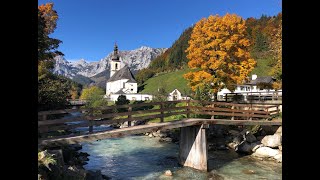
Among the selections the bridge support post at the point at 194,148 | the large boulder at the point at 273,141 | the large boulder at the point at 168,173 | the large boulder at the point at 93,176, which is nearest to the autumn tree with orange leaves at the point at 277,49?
the large boulder at the point at 273,141

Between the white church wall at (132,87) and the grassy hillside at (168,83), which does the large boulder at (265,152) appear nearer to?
the grassy hillside at (168,83)

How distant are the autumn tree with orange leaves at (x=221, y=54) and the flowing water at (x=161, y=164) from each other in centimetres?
740

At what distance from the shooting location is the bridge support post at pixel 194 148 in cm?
1747

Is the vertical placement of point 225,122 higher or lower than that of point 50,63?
lower

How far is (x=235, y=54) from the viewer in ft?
Result: 92.3

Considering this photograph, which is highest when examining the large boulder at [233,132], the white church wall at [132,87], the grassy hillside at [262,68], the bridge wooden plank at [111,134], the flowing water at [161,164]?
the grassy hillside at [262,68]

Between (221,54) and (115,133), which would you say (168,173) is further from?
(221,54)

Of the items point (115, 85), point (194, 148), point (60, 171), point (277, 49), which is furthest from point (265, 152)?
point (115, 85)

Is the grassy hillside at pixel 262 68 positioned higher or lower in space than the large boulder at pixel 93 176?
higher

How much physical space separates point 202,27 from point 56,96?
612 inches

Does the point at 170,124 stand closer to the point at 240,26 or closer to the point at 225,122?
the point at 225,122

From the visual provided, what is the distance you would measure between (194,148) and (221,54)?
1250 cm

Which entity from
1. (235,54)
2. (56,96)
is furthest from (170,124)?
(235,54)
